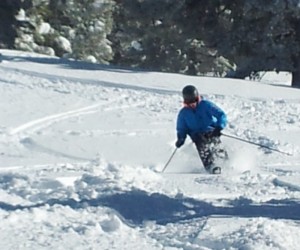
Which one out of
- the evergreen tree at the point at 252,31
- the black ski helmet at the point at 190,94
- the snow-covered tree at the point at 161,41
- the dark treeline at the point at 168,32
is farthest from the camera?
the snow-covered tree at the point at 161,41

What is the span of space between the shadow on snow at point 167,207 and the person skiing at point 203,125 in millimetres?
3637

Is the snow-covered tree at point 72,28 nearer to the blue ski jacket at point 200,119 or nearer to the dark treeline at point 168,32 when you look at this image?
the dark treeline at point 168,32

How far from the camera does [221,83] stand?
2125cm

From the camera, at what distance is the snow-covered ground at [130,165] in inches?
286

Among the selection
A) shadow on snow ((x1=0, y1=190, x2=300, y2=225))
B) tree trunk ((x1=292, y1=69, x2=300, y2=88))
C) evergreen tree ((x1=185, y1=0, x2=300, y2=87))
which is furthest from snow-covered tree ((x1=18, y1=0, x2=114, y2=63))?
shadow on snow ((x1=0, y1=190, x2=300, y2=225))

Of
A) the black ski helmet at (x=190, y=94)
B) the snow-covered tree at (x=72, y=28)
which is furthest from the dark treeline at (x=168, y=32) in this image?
the black ski helmet at (x=190, y=94)

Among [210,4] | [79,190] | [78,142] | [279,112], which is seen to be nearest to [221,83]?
[279,112]

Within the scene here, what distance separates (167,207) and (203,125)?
435 cm

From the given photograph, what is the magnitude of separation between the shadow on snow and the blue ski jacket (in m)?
3.64

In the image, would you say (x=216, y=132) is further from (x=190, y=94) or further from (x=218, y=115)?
(x=190, y=94)

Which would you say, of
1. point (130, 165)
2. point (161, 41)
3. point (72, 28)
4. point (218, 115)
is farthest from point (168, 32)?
point (130, 165)

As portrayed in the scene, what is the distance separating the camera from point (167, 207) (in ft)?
27.3

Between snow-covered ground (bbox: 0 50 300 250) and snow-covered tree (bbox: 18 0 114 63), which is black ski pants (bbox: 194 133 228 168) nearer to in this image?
snow-covered ground (bbox: 0 50 300 250)

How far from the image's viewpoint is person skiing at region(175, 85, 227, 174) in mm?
12422
